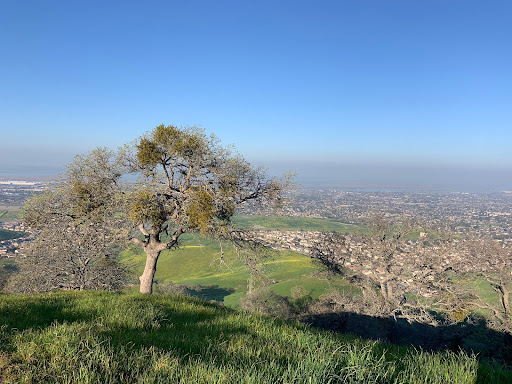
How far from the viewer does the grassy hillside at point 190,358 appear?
3039mm

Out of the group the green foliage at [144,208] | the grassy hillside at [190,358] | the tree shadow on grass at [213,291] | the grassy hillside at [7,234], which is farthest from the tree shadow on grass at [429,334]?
the grassy hillside at [7,234]

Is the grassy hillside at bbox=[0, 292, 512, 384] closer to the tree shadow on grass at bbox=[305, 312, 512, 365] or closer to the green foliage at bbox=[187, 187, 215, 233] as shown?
the green foliage at bbox=[187, 187, 215, 233]

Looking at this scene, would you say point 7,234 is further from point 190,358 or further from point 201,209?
point 190,358

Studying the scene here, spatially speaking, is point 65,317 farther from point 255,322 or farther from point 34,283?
point 34,283

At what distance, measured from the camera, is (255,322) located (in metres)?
6.39

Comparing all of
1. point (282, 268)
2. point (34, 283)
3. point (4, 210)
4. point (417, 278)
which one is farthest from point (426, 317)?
point (4, 210)

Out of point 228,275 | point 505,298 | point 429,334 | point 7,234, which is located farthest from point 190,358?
point 7,234

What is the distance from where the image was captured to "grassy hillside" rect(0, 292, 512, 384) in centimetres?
304

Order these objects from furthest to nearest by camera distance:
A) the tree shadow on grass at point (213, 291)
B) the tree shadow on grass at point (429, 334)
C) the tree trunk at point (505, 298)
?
the tree shadow on grass at point (213, 291), the tree trunk at point (505, 298), the tree shadow on grass at point (429, 334)

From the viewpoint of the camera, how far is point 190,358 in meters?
3.62

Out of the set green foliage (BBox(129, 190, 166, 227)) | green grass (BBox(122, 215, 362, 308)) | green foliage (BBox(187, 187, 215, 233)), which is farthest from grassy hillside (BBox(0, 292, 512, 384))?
green grass (BBox(122, 215, 362, 308))

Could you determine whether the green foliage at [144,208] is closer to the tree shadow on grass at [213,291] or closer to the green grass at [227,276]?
the green grass at [227,276]

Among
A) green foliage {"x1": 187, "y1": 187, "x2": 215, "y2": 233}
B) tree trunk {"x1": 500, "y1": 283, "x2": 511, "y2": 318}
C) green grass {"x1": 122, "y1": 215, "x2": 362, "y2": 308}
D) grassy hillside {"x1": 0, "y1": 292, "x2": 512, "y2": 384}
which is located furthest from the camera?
green grass {"x1": 122, "y1": 215, "x2": 362, "y2": 308}

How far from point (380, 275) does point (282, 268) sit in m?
41.1
